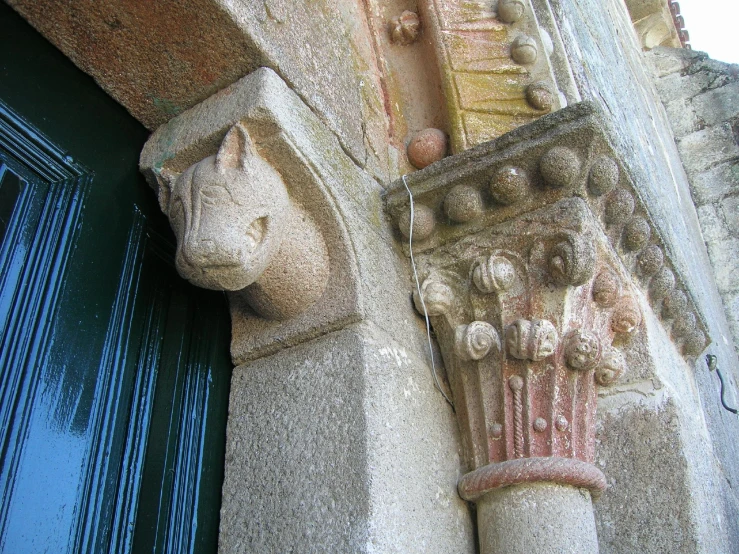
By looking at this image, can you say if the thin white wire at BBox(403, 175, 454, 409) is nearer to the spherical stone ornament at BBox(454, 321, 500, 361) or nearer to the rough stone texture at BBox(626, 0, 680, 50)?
the spherical stone ornament at BBox(454, 321, 500, 361)

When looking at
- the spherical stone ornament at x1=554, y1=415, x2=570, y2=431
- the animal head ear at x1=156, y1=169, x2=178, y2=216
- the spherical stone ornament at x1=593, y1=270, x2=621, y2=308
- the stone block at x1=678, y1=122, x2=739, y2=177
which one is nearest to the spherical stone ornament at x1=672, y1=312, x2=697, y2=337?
the spherical stone ornament at x1=593, y1=270, x2=621, y2=308

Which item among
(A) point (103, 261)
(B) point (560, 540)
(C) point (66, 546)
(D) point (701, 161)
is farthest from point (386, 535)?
(D) point (701, 161)

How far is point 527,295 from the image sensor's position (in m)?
1.68

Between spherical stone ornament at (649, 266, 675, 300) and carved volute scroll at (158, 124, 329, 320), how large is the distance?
1.09 meters

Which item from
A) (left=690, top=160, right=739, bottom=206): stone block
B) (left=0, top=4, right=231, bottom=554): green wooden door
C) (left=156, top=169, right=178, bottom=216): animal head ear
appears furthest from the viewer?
(left=690, top=160, right=739, bottom=206): stone block

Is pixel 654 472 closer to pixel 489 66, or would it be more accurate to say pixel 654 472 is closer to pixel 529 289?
pixel 529 289

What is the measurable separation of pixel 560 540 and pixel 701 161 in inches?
160

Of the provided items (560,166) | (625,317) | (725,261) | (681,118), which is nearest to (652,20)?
(681,118)

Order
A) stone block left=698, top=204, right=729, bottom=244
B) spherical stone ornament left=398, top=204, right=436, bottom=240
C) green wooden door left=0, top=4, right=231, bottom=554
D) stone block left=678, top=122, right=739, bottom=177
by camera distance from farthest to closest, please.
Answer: stone block left=678, top=122, right=739, bottom=177
stone block left=698, top=204, right=729, bottom=244
spherical stone ornament left=398, top=204, right=436, bottom=240
green wooden door left=0, top=4, right=231, bottom=554

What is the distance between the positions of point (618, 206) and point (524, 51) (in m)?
0.61

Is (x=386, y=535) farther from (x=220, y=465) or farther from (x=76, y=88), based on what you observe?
(x=76, y=88)

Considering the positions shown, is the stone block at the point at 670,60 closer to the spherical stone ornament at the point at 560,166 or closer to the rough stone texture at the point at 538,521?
the spherical stone ornament at the point at 560,166

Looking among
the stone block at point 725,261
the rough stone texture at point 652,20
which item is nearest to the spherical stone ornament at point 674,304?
the stone block at point 725,261

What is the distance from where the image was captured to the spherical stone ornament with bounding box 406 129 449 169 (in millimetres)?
1996
